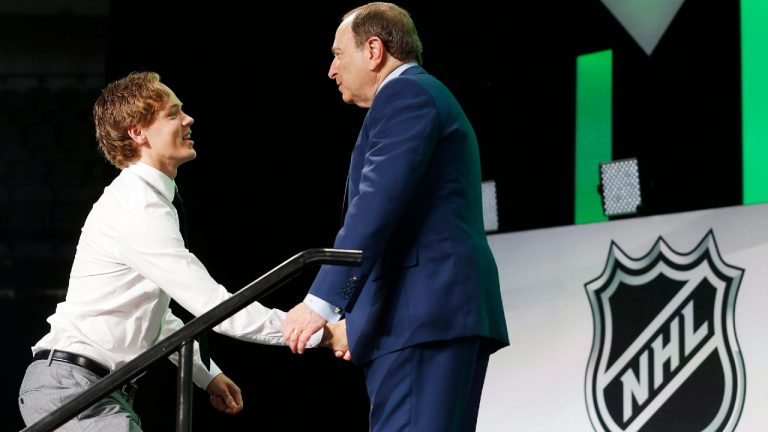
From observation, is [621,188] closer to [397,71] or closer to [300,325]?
[397,71]

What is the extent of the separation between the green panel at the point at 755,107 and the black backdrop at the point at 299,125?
1.47 feet

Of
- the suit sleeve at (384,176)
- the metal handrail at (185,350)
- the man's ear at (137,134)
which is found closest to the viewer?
the metal handrail at (185,350)

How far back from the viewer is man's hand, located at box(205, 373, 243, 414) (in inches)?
99.0

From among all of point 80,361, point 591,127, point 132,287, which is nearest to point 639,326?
point 591,127

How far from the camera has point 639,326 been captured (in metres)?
3.80

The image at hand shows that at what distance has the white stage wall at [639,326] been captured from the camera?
3482 millimetres

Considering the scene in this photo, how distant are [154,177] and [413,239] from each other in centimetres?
71

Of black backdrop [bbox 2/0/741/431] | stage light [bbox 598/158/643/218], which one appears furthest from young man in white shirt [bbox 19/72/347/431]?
black backdrop [bbox 2/0/741/431]

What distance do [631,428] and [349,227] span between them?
2138 mm

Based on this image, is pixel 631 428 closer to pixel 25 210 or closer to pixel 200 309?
pixel 200 309

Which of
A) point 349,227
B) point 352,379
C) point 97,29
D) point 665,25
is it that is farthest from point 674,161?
point 97,29

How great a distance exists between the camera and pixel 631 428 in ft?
12.2

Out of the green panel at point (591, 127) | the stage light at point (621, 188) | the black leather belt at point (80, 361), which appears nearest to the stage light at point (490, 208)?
the green panel at point (591, 127)

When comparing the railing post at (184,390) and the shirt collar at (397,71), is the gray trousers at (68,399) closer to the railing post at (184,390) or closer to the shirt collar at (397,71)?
the railing post at (184,390)
